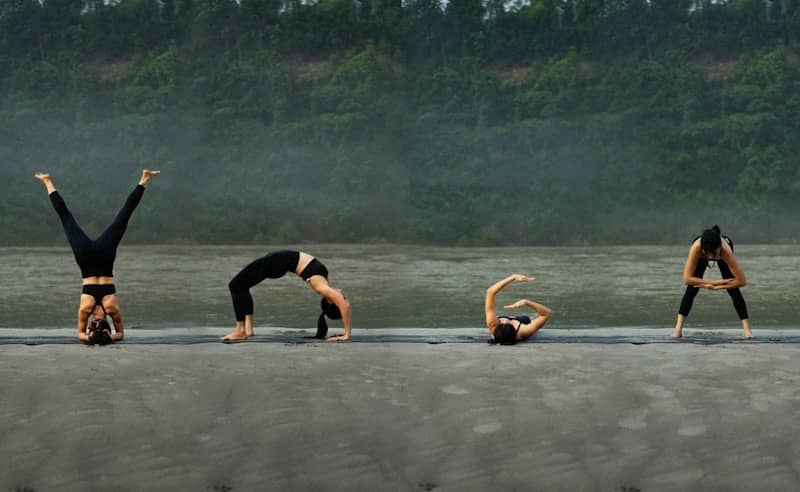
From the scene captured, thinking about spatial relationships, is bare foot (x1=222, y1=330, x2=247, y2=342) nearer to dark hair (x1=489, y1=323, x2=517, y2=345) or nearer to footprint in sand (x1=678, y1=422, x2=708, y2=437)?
dark hair (x1=489, y1=323, x2=517, y2=345)

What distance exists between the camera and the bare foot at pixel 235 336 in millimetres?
6723

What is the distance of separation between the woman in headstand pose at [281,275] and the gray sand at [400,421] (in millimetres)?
559

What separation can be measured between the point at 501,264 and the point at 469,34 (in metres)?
21.5

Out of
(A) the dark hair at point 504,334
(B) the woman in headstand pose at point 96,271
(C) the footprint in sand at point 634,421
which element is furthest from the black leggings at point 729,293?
(B) the woman in headstand pose at point 96,271

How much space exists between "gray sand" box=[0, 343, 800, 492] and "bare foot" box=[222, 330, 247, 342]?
0.45m

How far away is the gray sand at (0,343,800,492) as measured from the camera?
16.1ft

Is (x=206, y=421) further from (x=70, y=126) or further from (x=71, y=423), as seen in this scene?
(x=70, y=126)

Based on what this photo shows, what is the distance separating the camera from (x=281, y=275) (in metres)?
6.78

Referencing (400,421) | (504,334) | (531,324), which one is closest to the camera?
(400,421)

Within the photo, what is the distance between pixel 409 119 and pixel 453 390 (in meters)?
33.4

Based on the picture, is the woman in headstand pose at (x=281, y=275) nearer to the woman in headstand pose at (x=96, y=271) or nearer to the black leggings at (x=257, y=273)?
the black leggings at (x=257, y=273)

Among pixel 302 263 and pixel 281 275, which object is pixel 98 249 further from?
pixel 302 263

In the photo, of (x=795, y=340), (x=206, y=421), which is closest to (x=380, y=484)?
(x=206, y=421)

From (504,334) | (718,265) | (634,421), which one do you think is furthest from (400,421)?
(718,265)
